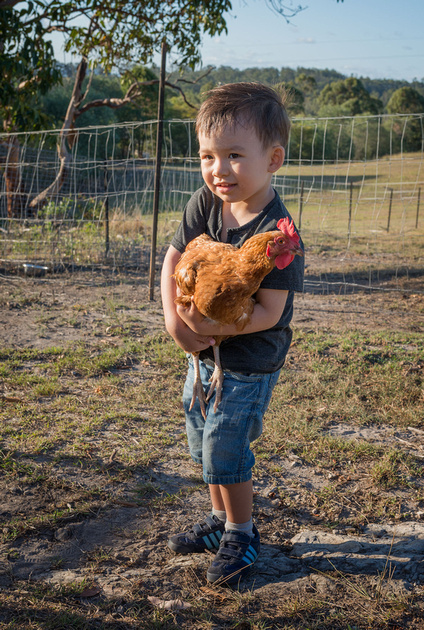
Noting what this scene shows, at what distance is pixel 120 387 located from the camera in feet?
12.5

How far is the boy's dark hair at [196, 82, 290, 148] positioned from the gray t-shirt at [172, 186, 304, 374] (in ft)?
0.83

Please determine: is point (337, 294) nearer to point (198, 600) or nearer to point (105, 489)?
point (105, 489)

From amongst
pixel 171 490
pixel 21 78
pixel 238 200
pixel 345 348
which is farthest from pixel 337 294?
pixel 21 78

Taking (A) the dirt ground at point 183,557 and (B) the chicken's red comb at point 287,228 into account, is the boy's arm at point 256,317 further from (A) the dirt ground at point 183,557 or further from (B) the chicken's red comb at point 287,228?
(A) the dirt ground at point 183,557

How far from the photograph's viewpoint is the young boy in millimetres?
1663

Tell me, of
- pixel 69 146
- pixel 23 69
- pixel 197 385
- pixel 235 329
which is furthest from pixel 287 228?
pixel 69 146

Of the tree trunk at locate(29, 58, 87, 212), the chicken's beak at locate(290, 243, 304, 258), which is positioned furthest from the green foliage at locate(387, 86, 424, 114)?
the chicken's beak at locate(290, 243, 304, 258)

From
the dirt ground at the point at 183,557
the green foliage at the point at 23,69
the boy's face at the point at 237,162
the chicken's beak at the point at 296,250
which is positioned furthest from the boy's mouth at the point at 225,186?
the green foliage at the point at 23,69

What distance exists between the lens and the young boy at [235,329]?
1.66m

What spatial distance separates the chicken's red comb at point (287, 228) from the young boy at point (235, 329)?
81 millimetres

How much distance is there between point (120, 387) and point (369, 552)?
7.15 ft

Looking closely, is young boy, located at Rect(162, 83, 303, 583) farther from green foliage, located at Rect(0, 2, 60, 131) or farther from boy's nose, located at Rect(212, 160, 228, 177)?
green foliage, located at Rect(0, 2, 60, 131)

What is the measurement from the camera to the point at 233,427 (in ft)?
5.97

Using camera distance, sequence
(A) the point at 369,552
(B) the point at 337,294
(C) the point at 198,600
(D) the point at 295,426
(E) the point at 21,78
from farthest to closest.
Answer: (E) the point at 21,78, (B) the point at 337,294, (D) the point at 295,426, (A) the point at 369,552, (C) the point at 198,600
